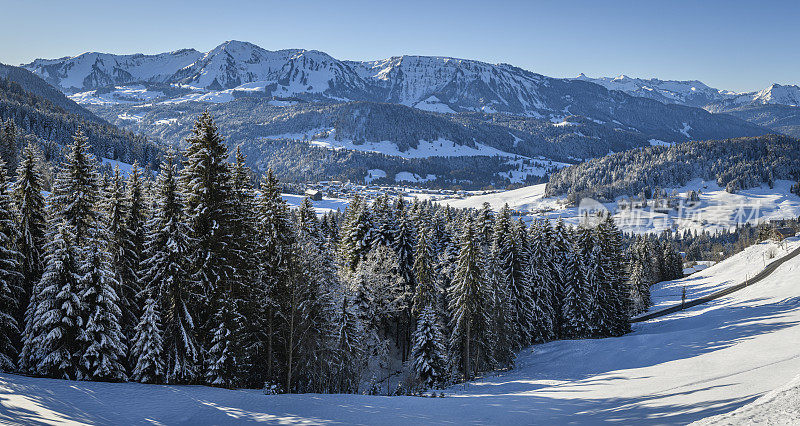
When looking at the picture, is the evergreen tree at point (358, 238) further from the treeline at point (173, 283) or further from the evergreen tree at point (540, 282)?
the evergreen tree at point (540, 282)

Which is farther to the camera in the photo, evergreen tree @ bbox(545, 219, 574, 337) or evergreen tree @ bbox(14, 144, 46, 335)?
evergreen tree @ bbox(545, 219, 574, 337)

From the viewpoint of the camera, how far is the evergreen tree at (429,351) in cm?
3666

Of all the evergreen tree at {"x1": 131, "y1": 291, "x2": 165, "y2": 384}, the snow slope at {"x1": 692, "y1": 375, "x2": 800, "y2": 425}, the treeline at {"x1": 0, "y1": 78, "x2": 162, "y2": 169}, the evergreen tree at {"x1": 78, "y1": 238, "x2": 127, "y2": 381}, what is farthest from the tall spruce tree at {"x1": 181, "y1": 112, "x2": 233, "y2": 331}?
the treeline at {"x1": 0, "y1": 78, "x2": 162, "y2": 169}

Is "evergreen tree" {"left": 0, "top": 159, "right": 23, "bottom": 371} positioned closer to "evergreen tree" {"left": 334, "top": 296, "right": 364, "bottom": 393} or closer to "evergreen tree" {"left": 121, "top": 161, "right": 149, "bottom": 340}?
"evergreen tree" {"left": 121, "top": 161, "right": 149, "bottom": 340}

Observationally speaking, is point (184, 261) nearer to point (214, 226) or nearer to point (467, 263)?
point (214, 226)

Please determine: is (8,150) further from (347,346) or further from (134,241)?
(347,346)

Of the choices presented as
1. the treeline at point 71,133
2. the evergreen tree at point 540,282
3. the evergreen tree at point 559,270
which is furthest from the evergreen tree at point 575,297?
the treeline at point 71,133

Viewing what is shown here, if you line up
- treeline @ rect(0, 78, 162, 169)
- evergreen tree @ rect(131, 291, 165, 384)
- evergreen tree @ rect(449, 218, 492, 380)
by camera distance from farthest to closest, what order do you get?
1. treeline @ rect(0, 78, 162, 169)
2. evergreen tree @ rect(449, 218, 492, 380)
3. evergreen tree @ rect(131, 291, 165, 384)

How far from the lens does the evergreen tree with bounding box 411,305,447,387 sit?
3666 centimetres

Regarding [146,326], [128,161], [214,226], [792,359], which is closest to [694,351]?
[792,359]

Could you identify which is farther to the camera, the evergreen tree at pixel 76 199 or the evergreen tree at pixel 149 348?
the evergreen tree at pixel 76 199

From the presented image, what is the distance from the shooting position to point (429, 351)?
37.1 m

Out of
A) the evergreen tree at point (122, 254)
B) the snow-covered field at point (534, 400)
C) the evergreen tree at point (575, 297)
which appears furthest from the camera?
Answer: the evergreen tree at point (575, 297)

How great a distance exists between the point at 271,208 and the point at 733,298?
58.3 meters
